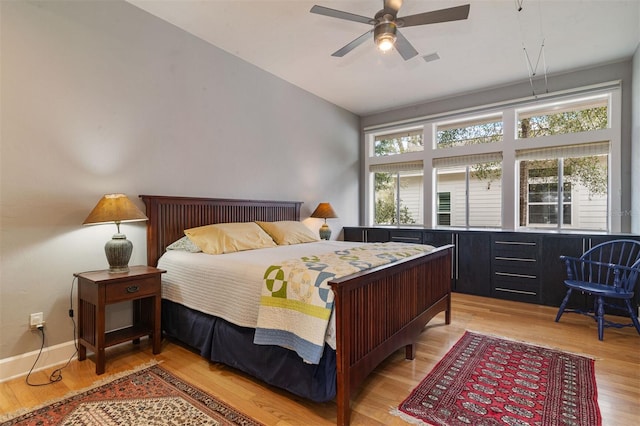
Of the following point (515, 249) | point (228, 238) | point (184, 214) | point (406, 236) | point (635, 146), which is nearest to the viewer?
point (228, 238)

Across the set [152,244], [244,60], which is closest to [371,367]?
[152,244]

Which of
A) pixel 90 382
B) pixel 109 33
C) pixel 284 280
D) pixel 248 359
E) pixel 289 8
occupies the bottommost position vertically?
pixel 90 382

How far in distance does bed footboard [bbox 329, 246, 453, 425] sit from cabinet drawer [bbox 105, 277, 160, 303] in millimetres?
1598

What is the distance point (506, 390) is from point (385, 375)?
744 mm

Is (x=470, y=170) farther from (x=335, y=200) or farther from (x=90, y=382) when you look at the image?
(x=90, y=382)

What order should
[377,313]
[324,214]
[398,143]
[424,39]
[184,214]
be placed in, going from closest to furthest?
[377,313]
[184,214]
[424,39]
[324,214]
[398,143]

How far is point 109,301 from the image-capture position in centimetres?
224

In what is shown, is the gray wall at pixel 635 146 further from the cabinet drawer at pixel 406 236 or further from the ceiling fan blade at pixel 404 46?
the ceiling fan blade at pixel 404 46

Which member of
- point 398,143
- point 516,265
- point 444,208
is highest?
point 398,143

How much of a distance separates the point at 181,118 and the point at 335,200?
283cm

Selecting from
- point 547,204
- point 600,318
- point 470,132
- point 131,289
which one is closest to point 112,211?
point 131,289

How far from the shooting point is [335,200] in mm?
5402

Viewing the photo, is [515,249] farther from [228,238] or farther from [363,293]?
[228,238]

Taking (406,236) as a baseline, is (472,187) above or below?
above
